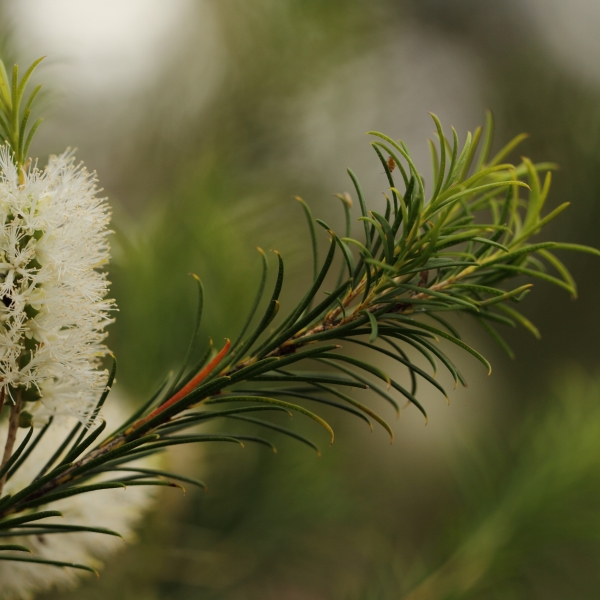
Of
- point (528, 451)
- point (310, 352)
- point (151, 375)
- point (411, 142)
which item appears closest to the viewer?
point (310, 352)

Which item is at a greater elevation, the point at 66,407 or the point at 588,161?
the point at 588,161

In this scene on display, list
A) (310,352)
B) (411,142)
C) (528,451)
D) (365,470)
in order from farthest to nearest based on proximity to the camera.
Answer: (365,470) < (411,142) < (528,451) < (310,352)

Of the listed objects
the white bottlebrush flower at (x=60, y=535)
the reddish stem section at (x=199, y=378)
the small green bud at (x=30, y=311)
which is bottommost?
the white bottlebrush flower at (x=60, y=535)

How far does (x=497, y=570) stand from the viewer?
1.40 feet

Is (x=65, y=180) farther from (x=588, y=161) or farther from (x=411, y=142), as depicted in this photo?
(x=588, y=161)

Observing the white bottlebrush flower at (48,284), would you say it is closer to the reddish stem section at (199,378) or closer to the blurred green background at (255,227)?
the reddish stem section at (199,378)

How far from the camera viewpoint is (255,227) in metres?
0.42

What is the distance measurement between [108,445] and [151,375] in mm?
209

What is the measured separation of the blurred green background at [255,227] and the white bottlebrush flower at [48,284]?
175 mm

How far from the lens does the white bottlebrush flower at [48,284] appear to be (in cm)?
14

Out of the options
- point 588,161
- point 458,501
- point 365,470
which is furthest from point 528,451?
point 365,470

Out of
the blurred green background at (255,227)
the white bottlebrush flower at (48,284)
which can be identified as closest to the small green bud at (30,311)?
the white bottlebrush flower at (48,284)

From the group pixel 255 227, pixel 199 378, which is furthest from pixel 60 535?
pixel 255 227

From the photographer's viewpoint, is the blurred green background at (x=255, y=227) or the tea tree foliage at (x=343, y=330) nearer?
the tea tree foliage at (x=343, y=330)
